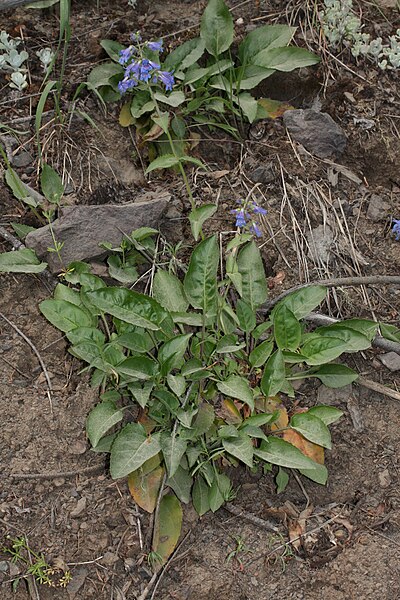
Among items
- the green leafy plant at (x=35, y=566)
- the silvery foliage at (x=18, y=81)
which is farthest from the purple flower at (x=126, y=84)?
the green leafy plant at (x=35, y=566)

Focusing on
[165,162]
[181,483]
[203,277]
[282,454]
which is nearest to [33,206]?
[165,162]

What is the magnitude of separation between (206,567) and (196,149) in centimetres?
169

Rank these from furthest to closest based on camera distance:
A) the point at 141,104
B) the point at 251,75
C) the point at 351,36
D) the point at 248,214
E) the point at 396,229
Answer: the point at 351,36
the point at 251,75
the point at 141,104
the point at 396,229
the point at 248,214

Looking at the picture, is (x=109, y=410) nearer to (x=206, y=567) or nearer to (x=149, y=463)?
(x=149, y=463)

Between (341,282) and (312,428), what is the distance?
1.83 ft

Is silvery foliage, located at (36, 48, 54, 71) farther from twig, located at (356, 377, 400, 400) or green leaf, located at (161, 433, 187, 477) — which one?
twig, located at (356, 377, 400, 400)

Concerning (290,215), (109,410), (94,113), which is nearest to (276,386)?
(109,410)

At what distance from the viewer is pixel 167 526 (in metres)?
2.51

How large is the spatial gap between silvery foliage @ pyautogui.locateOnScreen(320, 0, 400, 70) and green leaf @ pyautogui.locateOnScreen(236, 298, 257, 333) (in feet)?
4.66

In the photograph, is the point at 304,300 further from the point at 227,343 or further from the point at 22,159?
the point at 22,159

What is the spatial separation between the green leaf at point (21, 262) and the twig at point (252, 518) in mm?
1038

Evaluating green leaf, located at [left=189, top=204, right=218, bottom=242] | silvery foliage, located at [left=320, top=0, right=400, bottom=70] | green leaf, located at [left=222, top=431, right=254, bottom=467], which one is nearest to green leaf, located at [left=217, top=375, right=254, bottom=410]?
green leaf, located at [left=222, top=431, right=254, bottom=467]

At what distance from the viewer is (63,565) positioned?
241 cm

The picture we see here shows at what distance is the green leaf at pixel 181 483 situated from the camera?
254 centimetres
